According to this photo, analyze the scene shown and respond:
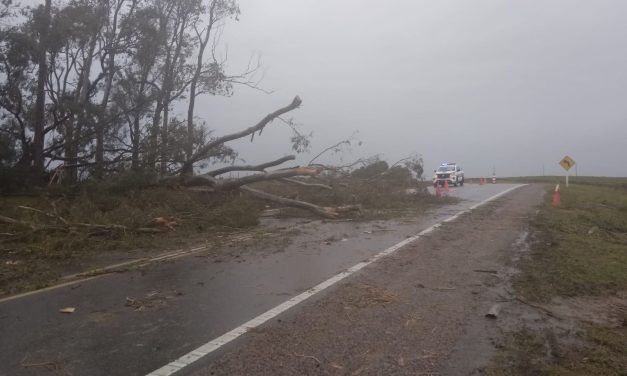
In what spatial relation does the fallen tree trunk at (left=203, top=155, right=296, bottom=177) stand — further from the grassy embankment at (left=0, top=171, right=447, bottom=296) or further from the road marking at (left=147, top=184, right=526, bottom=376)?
the road marking at (left=147, top=184, right=526, bottom=376)

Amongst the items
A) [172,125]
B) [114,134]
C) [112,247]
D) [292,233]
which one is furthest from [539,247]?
[114,134]

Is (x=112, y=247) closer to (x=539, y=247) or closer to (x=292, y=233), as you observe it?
(x=292, y=233)

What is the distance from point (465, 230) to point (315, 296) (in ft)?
22.4

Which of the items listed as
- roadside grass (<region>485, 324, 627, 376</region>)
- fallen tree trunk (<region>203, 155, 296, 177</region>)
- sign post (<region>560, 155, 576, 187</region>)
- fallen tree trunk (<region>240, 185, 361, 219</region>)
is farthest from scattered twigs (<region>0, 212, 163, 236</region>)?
sign post (<region>560, 155, 576, 187</region>)

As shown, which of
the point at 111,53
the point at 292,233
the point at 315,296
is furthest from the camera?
the point at 111,53

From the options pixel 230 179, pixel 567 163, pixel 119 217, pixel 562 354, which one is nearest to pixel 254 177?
pixel 230 179

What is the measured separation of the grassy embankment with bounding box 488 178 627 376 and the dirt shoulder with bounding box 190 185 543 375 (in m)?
0.32

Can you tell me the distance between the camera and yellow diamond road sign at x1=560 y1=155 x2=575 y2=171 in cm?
2991

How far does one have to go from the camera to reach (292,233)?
11352mm

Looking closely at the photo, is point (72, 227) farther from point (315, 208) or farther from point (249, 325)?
point (249, 325)

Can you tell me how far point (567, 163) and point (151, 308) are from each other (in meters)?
30.0

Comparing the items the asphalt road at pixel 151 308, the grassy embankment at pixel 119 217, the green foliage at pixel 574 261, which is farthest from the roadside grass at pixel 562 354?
the grassy embankment at pixel 119 217

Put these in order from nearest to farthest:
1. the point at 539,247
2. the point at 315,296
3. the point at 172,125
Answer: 1. the point at 315,296
2. the point at 539,247
3. the point at 172,125

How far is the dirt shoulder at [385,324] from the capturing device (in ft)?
13.0
